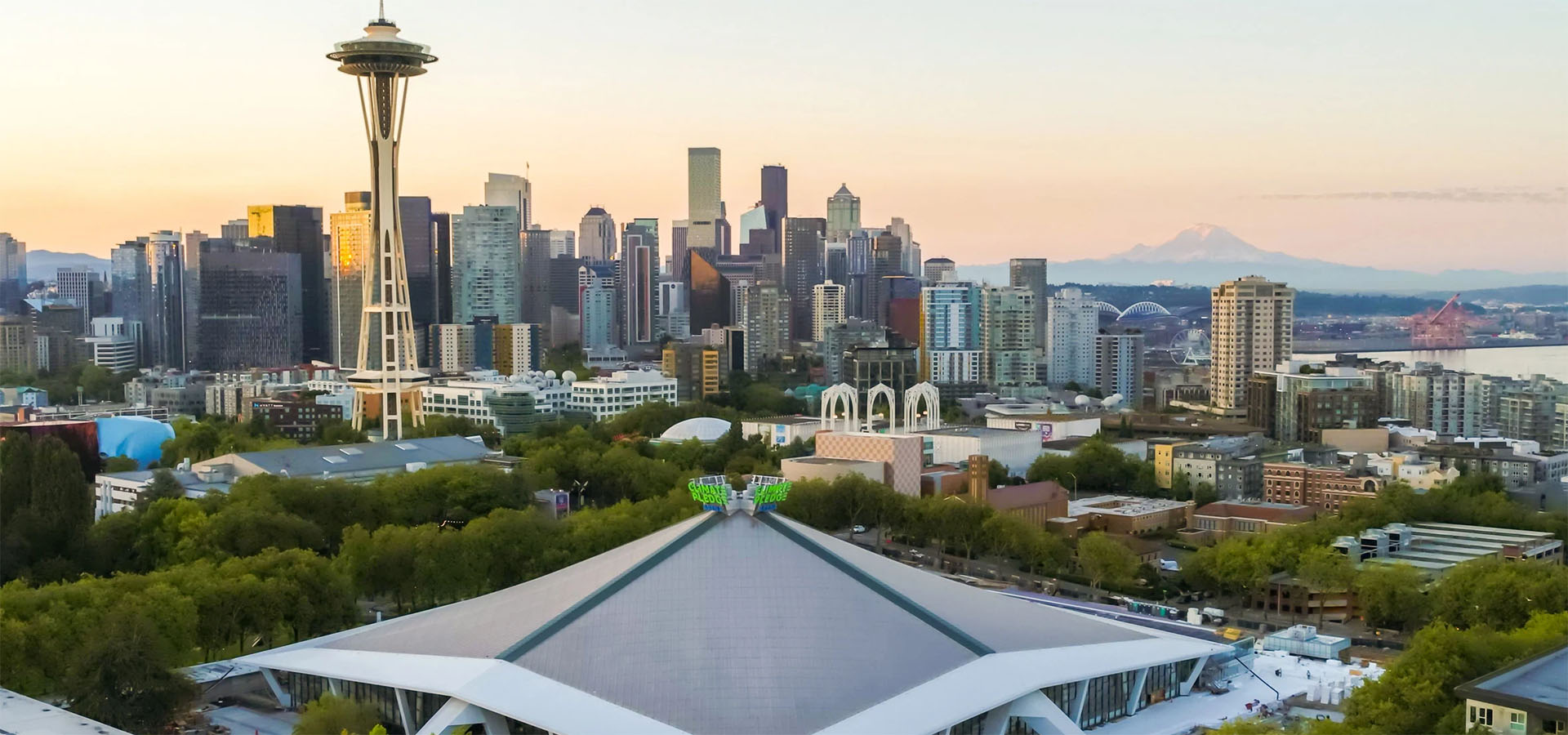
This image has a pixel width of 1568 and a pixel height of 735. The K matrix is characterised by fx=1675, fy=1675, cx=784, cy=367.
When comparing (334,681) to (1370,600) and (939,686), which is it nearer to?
(939,686)

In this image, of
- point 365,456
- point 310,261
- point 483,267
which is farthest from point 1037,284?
point 365,456

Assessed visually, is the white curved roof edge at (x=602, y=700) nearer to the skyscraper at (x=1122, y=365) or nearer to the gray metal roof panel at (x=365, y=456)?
the gray metal roof panel at (x=365, y=456)

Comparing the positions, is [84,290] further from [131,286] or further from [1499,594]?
[1499,594]

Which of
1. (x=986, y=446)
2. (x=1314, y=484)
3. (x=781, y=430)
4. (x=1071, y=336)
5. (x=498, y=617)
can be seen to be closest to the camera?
(x=498, y=617)

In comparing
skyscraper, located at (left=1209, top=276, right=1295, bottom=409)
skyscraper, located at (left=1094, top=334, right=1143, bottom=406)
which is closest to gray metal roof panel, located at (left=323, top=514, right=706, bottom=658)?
skyscraper, located at (left=1209, top=276, right=1295, bottom=409)

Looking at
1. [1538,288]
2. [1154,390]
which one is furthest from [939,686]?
[1154,390]

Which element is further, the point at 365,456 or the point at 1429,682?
the point at 365,456
